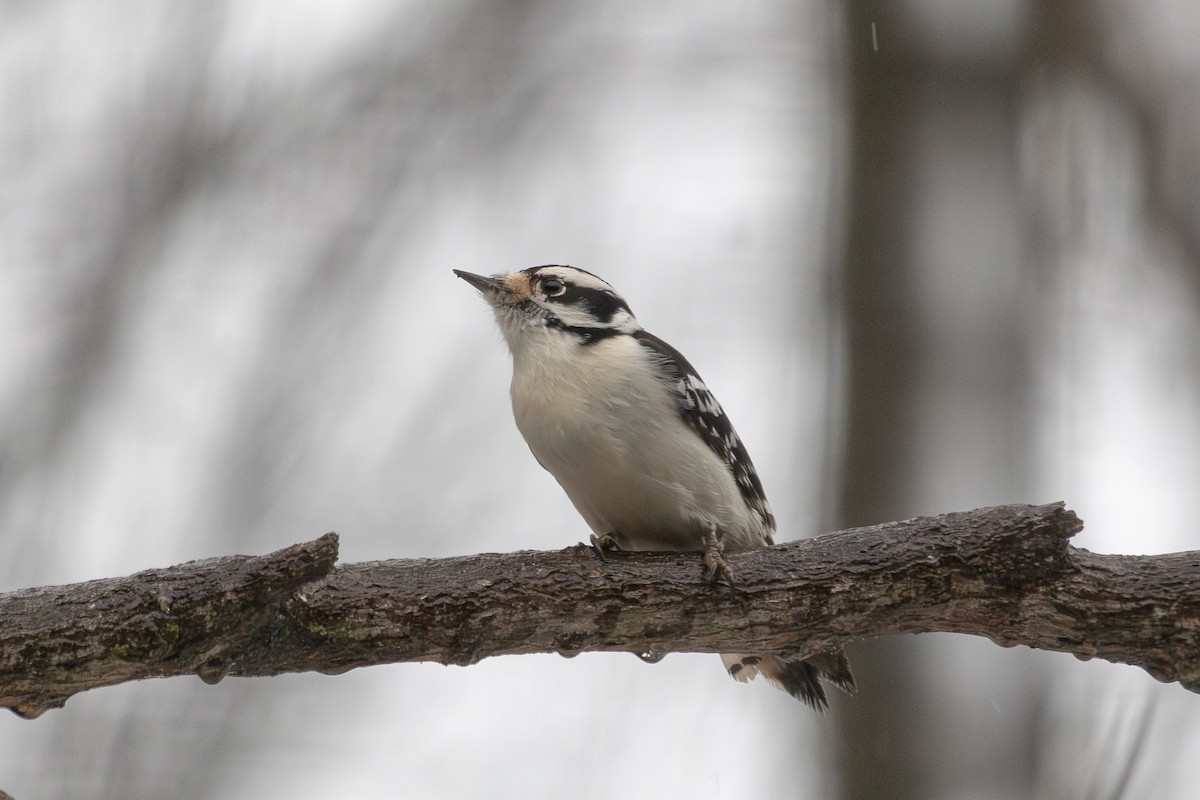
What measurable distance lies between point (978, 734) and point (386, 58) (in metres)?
5.60

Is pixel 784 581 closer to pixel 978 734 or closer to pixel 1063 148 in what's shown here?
pixel 978 734

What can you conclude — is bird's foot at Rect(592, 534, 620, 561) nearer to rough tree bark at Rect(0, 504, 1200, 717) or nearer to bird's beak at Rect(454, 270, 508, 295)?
rough tree bark at Rect(0, 504, 1200, 717)

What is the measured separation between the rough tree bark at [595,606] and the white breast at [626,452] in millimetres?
778

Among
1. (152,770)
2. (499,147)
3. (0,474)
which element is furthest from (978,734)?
(0,474)

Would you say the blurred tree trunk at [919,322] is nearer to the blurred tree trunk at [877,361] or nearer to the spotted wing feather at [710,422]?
the blurred tree trunk at [877,361]

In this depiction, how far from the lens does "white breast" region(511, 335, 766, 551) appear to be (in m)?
4.87

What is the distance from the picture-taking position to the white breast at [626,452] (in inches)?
192

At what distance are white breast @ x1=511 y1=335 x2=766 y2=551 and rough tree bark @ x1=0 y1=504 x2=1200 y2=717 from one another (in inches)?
30.6

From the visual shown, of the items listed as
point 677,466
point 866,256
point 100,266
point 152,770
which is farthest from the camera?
point 100,266

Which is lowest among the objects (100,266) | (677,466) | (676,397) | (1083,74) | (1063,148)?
(677,466)

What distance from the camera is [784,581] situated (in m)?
3.97

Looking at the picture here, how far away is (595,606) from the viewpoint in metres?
3.97

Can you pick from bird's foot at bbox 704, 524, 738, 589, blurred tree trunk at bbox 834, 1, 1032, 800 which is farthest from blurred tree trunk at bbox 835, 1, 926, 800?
bird's foot at bbox 704, 524, 738, 589

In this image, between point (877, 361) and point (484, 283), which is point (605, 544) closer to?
point (484, 283)
